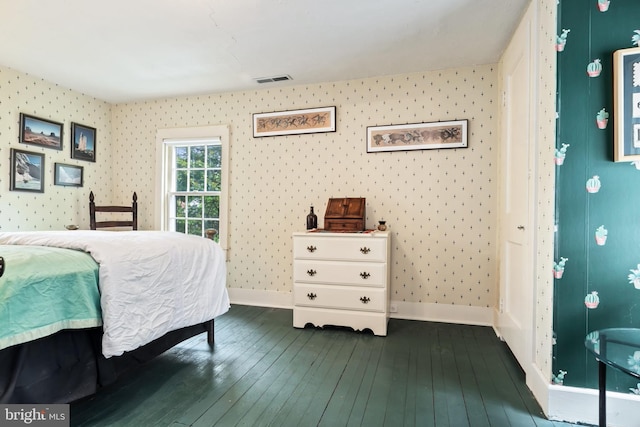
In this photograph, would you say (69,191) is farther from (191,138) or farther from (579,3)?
(579,3)

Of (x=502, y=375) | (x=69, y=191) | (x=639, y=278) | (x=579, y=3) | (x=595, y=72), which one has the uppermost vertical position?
(x=579, y=3)

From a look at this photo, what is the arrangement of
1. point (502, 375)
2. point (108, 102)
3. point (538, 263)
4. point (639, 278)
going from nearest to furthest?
point (639, 278) < point (538, 263) < point (502, 375) < point (108, 102)

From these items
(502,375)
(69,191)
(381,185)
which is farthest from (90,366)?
(69,191)

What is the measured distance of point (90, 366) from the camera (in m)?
1.65

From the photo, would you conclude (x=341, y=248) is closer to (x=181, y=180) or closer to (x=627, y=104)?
(x=627, y=104)

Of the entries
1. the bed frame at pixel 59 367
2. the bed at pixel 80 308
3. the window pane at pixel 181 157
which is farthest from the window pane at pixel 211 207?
the bed frame at pixel 59 367

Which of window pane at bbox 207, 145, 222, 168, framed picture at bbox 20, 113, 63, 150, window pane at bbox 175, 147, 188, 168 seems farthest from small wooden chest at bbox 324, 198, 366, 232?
framed picture at bbox 20, 113, 63, 150

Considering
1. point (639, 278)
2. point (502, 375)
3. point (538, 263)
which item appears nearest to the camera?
point (639, 278)

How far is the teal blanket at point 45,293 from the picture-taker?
51.7 inches

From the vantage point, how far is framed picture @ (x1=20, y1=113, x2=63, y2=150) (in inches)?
132

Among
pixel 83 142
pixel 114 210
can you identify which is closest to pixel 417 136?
pixel 114 210

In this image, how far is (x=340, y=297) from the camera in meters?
2.98

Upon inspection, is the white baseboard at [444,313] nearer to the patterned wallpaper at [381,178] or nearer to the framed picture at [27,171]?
the patterned wallpaper at [381,178]

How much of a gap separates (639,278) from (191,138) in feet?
13.5
